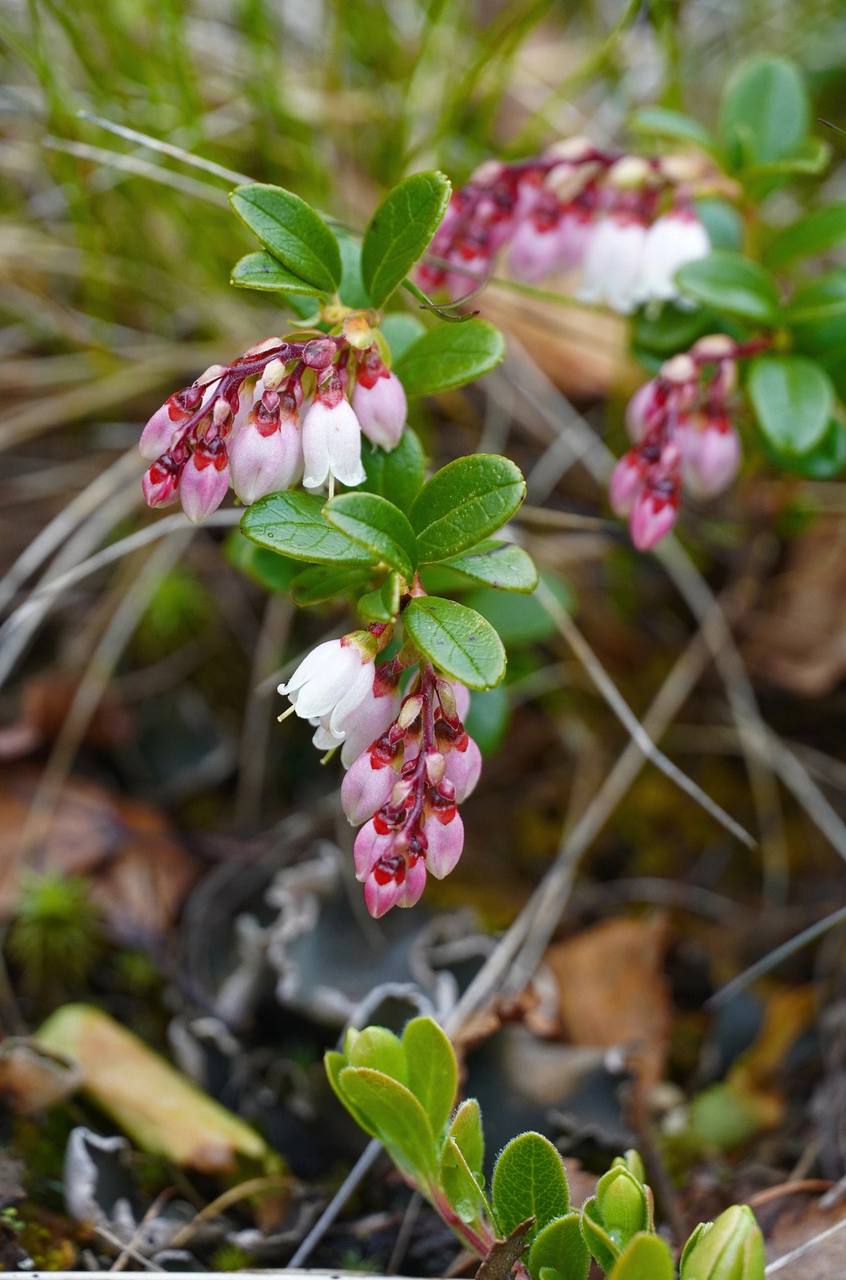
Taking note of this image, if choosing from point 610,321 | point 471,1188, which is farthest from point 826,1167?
point 610,321

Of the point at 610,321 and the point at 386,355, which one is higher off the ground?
the point at 386,355

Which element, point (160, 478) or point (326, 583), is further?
point (326, 583)

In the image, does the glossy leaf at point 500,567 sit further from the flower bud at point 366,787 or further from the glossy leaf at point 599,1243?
the glossy leaf at point 599,1243

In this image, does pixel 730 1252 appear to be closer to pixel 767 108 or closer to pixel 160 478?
pixel 160 478

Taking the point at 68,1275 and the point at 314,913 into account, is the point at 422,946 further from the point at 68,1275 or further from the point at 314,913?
the point at 68,1275

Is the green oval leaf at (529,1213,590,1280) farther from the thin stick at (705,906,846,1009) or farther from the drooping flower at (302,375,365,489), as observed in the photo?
the drooping flower at (302,375,365,489)

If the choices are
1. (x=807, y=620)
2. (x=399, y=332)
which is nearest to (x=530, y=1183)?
(x=399, y=332)
